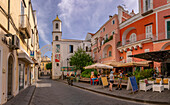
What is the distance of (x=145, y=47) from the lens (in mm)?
22172

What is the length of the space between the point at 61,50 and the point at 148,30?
31285 mm

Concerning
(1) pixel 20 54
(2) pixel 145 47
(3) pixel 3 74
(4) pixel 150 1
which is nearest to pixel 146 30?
(2) pixel 145 47

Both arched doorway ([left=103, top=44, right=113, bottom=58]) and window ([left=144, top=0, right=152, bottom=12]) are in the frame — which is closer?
window ([left=144, top=0, right=152, bottom=12])

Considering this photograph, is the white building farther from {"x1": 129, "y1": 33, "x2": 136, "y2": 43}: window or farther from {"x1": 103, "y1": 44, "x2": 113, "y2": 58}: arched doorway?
{"x1": 129, "y1": 33, "x2": 136, "y2": 43}: window

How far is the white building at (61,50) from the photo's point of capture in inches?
1874

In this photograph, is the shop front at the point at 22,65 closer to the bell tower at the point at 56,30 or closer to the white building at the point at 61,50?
the white building at the point at 61,50

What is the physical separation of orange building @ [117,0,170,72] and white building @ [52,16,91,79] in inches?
825

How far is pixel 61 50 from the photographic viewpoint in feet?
160

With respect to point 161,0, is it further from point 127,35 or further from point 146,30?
point 127,35

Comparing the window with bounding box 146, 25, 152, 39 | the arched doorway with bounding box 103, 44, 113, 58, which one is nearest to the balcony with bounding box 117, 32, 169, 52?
the window with bounding box 146, 25, 152, 39

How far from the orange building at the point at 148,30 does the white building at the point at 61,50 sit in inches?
825

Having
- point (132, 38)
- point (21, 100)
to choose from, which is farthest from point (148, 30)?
point (21, 100)

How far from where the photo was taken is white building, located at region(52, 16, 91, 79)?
47594 millimetres

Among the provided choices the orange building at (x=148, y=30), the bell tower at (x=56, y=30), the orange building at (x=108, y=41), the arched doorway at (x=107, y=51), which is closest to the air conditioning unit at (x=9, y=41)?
the orange building at (x=148, y=30)
